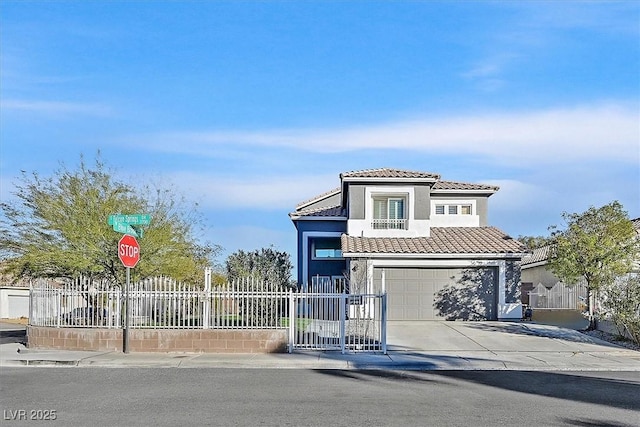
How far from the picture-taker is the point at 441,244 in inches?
1177

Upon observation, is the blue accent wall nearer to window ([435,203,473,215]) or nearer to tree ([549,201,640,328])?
window ([435,203,473,215])

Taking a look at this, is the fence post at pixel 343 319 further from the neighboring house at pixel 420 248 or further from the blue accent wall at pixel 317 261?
the blue accent wall at pixel 317 261

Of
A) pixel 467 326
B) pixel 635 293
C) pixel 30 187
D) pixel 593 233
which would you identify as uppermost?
pixel 30 187

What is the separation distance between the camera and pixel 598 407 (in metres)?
11.1

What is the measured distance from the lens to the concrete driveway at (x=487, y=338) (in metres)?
20.0

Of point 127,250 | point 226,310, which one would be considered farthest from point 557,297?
point 127,250

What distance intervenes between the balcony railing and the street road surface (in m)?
16.3

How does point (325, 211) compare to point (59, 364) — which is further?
point (325, 211)

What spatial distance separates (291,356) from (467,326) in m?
10.6

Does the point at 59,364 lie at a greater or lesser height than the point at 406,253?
lesser

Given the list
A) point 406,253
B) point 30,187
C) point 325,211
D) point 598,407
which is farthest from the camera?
point 325,211

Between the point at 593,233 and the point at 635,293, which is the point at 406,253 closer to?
the point at 593,233

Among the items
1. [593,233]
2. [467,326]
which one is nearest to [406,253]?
[467,326]

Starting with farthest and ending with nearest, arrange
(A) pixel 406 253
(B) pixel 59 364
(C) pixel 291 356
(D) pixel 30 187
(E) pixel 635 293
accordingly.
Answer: (A) pixel 406 253, (D) pixel 30 187, (E) pixel 635 293, (C) pixel 291 356, (B) pixel 59 364
